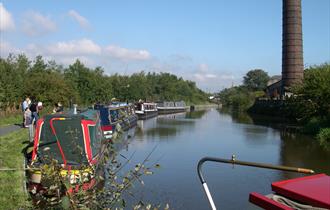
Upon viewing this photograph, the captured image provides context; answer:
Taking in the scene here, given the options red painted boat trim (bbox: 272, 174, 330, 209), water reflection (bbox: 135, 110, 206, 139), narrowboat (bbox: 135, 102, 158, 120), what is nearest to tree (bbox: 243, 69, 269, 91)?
narrowboat (bbox: 135, 102, 158, 120)

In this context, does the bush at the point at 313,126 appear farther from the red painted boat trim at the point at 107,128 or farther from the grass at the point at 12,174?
the grass at the point at 12,174

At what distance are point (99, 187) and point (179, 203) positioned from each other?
6088 mm

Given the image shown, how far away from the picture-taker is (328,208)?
117 inches

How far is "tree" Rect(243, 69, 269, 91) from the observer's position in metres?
114

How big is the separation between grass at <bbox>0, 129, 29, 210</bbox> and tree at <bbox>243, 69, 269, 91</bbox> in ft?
334

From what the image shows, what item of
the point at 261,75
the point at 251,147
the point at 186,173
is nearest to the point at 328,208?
the point at 186,173

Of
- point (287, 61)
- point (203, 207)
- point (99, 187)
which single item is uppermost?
point (287, 61)

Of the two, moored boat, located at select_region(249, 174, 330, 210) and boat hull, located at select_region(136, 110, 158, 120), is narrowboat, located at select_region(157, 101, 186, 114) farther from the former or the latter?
moored boat, located at select_region(249, 174, 330, 210)

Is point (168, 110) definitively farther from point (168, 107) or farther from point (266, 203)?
point (266, 203)

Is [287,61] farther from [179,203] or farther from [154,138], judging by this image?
[179,203]

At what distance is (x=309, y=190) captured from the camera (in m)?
3.36

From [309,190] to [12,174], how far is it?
7470mm

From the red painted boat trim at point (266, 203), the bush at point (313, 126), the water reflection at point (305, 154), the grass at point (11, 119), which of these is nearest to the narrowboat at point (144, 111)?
the grass at point (11, 119)

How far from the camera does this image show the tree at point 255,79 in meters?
114
